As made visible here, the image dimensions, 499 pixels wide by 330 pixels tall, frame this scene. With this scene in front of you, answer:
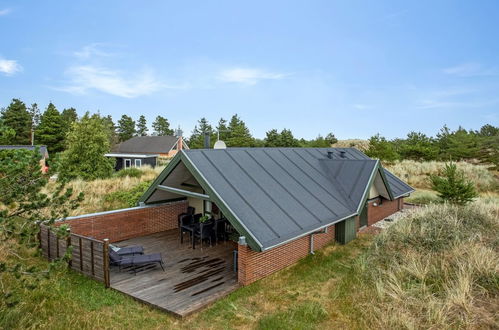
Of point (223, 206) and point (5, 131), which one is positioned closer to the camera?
point (5, 131)

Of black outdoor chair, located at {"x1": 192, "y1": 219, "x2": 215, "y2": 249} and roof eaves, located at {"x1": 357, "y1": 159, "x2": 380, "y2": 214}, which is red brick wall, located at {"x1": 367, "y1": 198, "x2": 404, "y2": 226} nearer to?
roof eaves, located at {"x1": 357, "y1": 159, "x2": 380, "y2": 214}

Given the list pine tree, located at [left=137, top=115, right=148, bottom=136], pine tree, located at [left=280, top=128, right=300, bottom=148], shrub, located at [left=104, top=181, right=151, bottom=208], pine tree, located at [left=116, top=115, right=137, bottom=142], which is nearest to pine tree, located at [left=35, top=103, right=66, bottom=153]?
pine tree, located at [left=116, top=115, right=137, bottom=142]

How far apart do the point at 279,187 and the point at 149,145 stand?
37.2 meters

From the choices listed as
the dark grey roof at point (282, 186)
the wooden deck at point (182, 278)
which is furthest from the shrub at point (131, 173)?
the dark grey roof at point (282, 186)

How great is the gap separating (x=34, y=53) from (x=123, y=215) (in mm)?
12831

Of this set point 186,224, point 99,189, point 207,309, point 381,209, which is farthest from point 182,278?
point 99,189

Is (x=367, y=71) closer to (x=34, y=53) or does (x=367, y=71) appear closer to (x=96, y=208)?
(x=96, y=208)

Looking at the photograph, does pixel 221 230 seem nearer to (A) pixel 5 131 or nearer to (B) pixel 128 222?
(B) pixel 128 222

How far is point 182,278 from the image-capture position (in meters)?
7.74

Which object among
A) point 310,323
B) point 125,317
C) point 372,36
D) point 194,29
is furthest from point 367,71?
point 125,317

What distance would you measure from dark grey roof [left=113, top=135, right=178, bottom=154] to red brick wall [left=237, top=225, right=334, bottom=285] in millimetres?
35222

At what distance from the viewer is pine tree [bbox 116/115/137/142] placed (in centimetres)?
6431

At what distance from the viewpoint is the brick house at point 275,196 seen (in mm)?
7621

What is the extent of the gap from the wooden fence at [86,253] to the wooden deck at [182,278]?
0.47 m
